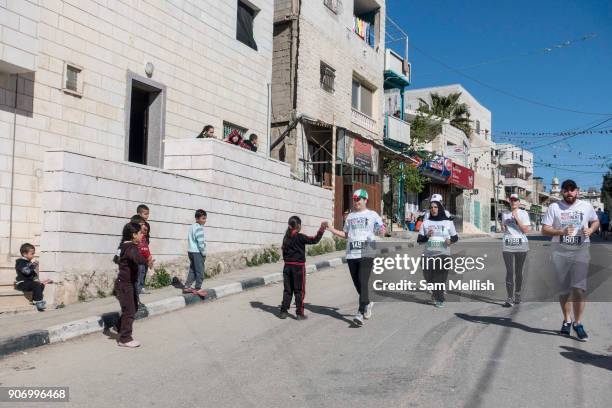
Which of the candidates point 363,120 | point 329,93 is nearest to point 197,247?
point 329,93

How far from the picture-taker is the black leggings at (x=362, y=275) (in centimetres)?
793

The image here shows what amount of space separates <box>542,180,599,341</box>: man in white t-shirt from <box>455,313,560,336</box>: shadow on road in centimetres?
24

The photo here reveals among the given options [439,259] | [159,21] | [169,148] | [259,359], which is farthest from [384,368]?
[159,21]

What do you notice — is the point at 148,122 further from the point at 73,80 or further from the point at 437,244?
the point at 437,244

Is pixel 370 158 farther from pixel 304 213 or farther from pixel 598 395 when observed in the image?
pixel 598 395

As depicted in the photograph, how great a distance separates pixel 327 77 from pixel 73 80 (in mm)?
12500

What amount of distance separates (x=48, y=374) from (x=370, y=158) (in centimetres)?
1942

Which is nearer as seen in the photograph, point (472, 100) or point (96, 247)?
point (96, 247)

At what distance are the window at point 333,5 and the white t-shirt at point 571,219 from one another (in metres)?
16.4

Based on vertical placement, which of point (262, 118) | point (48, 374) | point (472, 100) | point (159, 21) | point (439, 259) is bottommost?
point (48, 374)

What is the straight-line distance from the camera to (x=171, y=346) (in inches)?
266

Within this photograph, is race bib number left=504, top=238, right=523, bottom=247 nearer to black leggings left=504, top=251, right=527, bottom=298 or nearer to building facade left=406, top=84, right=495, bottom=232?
black leggings left=504, top=251, right=527, bottom=298

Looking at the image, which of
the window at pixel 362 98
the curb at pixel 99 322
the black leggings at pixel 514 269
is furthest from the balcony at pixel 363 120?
the black leggings at pixel 514 269

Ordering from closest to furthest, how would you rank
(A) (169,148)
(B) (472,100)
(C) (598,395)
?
1. (C) (598,395)
2. (A) (169,148)
3. (B) (472,100)
